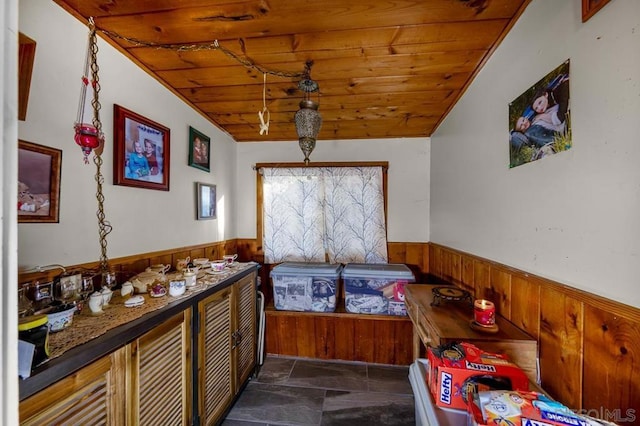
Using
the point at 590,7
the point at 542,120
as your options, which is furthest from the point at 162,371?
the point at 590,7

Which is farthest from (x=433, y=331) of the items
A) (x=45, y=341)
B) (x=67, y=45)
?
(x=67, y=45)

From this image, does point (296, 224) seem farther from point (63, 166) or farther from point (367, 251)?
point (63, 166)

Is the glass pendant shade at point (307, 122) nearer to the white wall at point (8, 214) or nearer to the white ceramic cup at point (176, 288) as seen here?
the white ceramic cup at point (176, 288)

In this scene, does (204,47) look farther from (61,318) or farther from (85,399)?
(85,399)

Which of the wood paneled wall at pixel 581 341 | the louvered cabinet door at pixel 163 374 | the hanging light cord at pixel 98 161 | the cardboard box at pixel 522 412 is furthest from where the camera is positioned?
the hanging light cord at pixel 98 161

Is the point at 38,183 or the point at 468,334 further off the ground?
the point at 38,183

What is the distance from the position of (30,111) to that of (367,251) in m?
2.43

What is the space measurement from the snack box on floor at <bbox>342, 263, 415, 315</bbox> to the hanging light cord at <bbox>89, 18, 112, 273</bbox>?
1.68 meters

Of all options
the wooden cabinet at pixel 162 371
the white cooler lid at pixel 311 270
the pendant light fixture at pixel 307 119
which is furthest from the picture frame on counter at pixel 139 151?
the white cooler lid at pixel 311 270

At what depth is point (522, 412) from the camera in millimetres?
608

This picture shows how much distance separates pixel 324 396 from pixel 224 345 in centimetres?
88

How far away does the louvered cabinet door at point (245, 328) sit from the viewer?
1.78 meters

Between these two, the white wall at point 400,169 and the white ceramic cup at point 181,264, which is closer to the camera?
the white ceramic cup at point 181,264

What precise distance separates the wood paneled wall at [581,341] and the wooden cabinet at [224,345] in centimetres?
149
